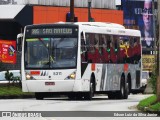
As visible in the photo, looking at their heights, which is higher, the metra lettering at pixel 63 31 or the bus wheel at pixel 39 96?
the metra lettering at pixel 63 31

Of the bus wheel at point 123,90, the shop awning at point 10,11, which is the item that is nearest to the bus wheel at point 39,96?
the bus wheel at point 123,90

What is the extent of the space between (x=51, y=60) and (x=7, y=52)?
33188mm

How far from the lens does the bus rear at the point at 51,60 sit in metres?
36.8

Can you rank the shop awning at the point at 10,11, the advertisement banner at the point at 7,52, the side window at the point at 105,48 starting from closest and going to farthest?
the side window at the point at 105,48
the advertisement banner at the point at 7,52
the shop awning at the point at 10,11

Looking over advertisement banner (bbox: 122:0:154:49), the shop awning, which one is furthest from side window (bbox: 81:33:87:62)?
advertisement banner (bbox: 122:0:154:49)

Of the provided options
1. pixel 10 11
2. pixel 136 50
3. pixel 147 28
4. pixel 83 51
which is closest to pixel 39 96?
pixel 83 51

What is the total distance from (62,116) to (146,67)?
6405 centimetres

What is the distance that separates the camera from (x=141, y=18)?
11756cm

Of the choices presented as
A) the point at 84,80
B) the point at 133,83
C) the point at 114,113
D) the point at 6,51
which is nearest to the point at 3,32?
the point at 6,51

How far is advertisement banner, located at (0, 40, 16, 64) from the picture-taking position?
68.9m

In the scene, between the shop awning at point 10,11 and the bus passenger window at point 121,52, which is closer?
the bus passenger window at point 121,52

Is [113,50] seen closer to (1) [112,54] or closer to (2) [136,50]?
(1) [112,54]

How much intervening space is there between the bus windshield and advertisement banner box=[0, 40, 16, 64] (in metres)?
30.7

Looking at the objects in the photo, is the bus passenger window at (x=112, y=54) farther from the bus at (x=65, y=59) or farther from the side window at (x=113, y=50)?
the bus at (x=65, y=59)
